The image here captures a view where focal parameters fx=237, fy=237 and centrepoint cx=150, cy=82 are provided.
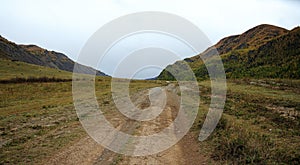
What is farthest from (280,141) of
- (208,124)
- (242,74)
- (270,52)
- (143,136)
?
(270,52)

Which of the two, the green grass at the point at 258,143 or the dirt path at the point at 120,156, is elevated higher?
the green grass at the point at 258,143

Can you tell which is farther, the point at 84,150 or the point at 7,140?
the point at 7,140

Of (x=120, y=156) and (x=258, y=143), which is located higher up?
(x=258, y=143)

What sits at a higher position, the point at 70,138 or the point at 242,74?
the point at 242,74

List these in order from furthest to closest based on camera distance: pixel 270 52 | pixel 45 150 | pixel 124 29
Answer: pixel 270 52 < pixel 124 29 < pixel 45 150

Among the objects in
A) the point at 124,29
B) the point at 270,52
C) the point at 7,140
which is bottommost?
the point at 7,140

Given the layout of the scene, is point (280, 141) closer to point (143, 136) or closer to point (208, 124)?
point (208, 124)

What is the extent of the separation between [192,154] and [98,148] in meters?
4.47

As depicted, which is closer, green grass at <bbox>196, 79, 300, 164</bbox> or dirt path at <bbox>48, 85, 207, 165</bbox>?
green grass at <bbox>196, 79, 300, 164</bbox>

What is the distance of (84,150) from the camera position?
11047mm

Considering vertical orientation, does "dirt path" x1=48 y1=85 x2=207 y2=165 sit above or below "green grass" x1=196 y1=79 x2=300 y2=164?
below

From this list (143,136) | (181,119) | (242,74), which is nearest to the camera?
(143,136)

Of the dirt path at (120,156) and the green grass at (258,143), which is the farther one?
the dirt path at (120,156)

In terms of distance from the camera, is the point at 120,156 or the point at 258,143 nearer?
the point at 120,156
